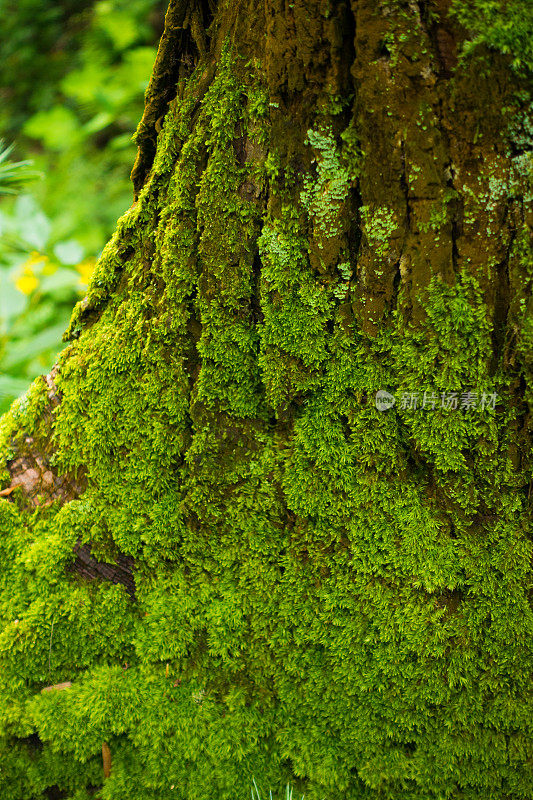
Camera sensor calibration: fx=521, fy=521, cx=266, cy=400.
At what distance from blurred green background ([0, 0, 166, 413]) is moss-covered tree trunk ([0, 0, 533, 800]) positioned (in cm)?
106

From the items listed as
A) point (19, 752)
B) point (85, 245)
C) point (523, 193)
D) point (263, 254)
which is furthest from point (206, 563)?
point (85, 245)

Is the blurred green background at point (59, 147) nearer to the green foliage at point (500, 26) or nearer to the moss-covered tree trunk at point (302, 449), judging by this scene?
the moss-covered tree trunk at point (302, 449)

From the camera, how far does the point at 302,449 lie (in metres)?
1.38

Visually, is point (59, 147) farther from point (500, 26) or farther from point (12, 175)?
point (500, 26)

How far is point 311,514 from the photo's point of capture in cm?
138

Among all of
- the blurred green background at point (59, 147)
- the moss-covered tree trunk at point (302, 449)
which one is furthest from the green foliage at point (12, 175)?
the moss-covered tree trunk at point (302, 449)

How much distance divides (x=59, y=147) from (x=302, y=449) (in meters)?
4.80

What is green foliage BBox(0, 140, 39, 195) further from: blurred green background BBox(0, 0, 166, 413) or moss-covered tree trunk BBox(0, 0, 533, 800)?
moss-covered tree trunk BBox(0, 0, 533, 800)

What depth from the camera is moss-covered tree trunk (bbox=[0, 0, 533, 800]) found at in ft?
3.91

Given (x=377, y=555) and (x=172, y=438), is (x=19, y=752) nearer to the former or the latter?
(x=172, y=438)

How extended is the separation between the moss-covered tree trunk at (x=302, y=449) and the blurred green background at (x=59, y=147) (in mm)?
1064

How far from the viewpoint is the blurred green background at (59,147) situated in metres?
3.40

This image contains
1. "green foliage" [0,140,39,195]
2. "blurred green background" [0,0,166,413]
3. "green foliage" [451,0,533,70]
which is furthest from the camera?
"blurred green background" [0,0,166,413]

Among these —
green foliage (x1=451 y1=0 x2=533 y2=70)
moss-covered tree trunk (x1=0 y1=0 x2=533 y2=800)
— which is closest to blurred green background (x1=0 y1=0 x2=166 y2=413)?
moss-covered tree trunk (x1=0 y1=0 x2=533 y2=800)
